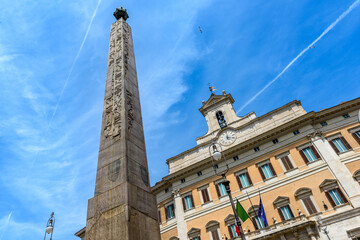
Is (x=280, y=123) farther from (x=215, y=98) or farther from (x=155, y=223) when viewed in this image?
(x=155, y=223)

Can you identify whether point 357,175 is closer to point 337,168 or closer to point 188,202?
point 337,168

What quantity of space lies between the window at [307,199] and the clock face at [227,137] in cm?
738

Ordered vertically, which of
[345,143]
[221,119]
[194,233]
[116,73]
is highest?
[221,119]

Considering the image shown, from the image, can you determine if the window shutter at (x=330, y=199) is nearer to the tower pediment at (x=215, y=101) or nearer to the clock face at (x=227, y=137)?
the clock face at (x=227, y=137)

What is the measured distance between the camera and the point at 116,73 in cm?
973

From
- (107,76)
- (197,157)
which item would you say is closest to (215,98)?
(197,157)

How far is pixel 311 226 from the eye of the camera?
52.4ft

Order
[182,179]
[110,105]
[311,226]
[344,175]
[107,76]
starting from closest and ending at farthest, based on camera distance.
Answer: [110,105] < [107,76] < [311,226] < [344,175] < [182,179]

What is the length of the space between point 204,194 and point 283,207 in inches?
260

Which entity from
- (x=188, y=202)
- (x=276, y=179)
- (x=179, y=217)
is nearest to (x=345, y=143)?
(x=276, y=179)

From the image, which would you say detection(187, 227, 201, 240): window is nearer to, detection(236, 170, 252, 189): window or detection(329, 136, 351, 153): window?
detection(236, 170, 252, 189): window

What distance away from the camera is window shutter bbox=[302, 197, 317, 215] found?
16.9m

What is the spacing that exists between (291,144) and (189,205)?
33.7 ft

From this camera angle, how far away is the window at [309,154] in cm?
1903
